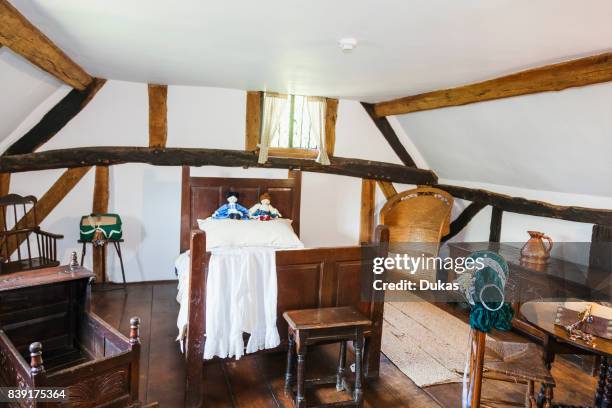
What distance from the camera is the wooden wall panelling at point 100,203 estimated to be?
454 centimetres

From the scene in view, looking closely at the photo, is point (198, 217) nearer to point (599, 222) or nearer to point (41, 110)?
point (41, 110)

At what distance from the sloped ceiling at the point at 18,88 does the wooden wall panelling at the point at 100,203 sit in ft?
2.89

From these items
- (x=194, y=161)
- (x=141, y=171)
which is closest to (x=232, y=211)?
(x=194, y=161)

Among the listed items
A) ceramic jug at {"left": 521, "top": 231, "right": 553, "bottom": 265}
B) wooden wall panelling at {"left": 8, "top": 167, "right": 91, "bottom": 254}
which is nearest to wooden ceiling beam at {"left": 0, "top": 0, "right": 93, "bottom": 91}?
wooden wall panelling at {"left": 8, "top": 167, "right": 91, "bottom": 254}

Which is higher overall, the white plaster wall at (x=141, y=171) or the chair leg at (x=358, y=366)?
the white plaster wall at (x=141, y=171)

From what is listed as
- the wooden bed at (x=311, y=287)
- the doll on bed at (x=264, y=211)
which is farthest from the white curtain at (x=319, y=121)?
the wooden bed at (x=311, y=287)

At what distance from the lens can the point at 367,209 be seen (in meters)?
5.63

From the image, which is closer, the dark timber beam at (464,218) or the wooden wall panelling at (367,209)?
the dark timber beam at (464,218)

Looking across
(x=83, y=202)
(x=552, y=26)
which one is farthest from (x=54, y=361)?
(x=552, y=26)

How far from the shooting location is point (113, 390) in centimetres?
201

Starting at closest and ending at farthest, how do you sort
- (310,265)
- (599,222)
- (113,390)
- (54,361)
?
(113,390), (54,361), (310,265), (599,222)

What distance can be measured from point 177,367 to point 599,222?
3.65 metres

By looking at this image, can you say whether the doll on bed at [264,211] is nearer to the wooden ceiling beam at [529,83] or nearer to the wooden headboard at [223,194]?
the wooden headboard at [223,194]

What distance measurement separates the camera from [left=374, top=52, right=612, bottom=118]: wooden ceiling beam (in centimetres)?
257
